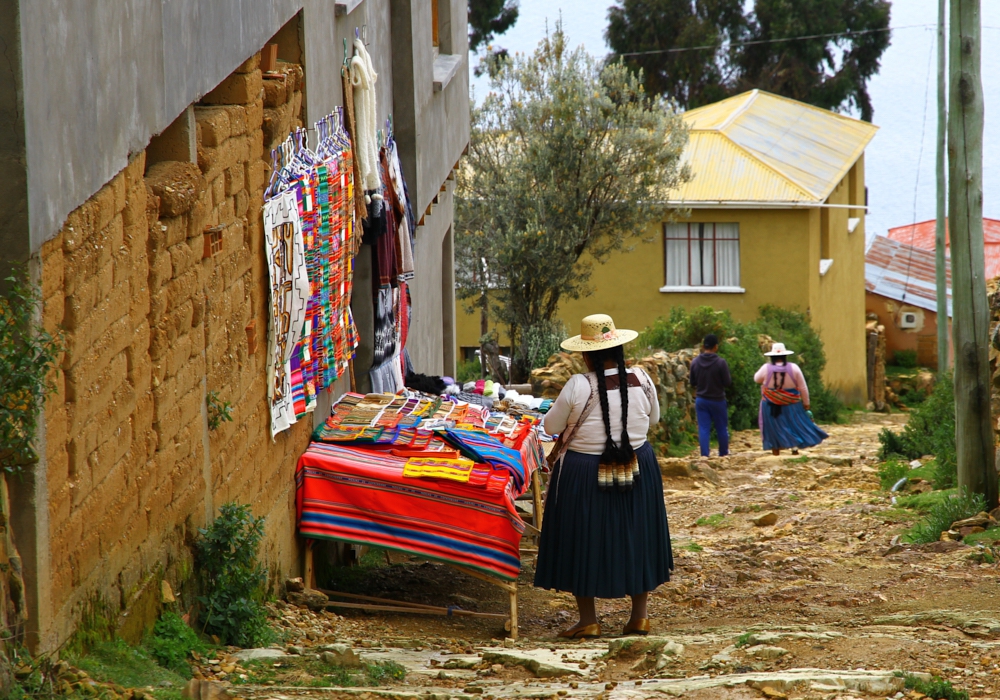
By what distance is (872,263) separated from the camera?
3788cm

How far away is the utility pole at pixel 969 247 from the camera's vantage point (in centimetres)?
920

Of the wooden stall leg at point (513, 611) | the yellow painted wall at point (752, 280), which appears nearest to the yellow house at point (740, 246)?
the yellow painted wall at point (752, 280)

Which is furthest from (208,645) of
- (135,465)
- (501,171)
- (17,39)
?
(501,171)

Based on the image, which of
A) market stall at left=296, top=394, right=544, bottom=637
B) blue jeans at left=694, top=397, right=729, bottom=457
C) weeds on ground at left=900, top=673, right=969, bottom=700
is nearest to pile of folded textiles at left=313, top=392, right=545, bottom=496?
market stall at left=296, top=394, right=544, bottom=637

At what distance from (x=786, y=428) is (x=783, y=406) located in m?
0.34

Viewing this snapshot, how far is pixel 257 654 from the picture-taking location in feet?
16.8

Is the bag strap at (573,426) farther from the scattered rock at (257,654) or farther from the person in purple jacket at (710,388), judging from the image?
the person in purple jacket at (710,388)

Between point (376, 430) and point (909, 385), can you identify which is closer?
point (376, 430)

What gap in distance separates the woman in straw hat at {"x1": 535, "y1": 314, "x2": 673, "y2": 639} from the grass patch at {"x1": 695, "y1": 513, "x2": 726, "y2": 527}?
447 centimetres

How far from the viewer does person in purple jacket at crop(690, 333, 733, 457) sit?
14898 millimetres

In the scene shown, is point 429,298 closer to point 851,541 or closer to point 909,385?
point 851,541

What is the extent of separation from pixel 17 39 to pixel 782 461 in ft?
41.8

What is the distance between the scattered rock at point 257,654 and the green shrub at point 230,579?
4.1 inches

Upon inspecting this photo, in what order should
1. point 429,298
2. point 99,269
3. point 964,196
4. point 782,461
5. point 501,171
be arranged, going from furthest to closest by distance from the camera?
1. point 501,171
2. point 782,461
3. point 429,298
4. point 964,196
5. point 99,269
